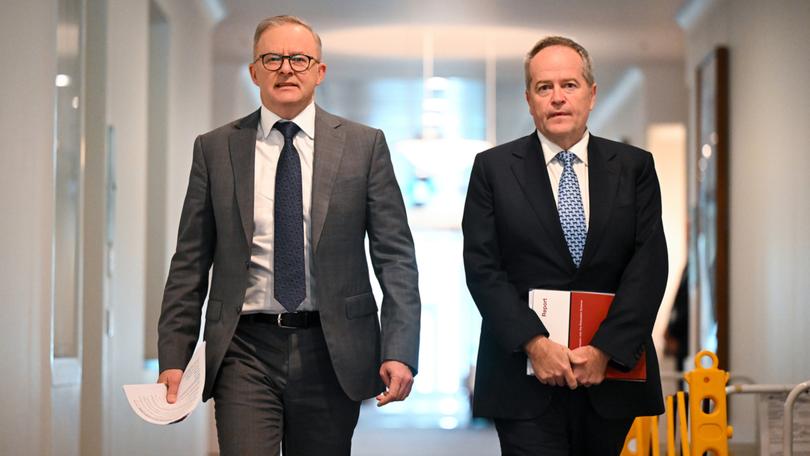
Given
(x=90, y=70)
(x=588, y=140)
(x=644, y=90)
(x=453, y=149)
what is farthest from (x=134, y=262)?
(x=644, y=90)

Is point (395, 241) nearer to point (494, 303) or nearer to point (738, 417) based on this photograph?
point (494, 303)

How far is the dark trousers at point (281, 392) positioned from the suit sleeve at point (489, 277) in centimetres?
40

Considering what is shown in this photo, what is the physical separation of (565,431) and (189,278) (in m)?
0.99

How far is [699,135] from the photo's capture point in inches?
384

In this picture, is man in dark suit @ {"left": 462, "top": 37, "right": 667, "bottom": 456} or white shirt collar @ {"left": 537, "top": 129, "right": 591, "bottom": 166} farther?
white shirt collar @ {"left": 537, "top": 129, "right": 591, "bottom": 166}

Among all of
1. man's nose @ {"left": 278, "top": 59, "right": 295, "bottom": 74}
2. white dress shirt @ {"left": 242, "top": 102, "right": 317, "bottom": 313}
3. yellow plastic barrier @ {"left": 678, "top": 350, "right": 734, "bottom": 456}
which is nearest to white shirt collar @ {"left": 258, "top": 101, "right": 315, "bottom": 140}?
white dress shirt @ {"left": 242, "top": 102, "right": 317, "bottom": 313}

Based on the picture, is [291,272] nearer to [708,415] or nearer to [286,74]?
[286,74]

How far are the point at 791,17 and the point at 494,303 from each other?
4.77 metres

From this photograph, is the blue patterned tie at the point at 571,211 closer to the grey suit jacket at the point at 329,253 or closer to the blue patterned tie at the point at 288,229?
the grey suit jacket at the point at 329,253

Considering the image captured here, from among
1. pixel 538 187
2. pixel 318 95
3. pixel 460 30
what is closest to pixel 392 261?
pixel 538 187

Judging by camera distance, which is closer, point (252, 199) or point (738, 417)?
point (252, 199)

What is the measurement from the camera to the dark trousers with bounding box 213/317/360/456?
286 cm

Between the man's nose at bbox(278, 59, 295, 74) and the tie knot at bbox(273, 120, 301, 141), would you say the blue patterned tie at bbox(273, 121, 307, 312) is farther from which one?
the man's nose at bbox(278, 59, 295, 74)

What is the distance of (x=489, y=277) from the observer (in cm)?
299
